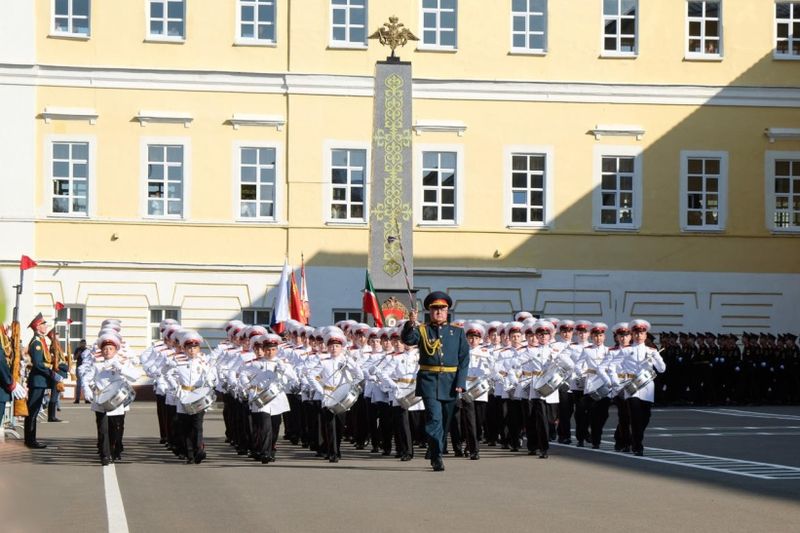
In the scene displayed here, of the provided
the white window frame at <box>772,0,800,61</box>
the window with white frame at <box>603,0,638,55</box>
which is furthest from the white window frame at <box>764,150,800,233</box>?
the window with white frame at <box>603,0,638,55</box>

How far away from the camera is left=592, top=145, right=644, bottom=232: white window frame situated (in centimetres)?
4109

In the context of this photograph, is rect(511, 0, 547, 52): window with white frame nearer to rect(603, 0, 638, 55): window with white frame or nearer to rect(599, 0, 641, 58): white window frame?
rect(599, 0, 641, 58): white window frame

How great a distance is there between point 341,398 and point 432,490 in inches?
206

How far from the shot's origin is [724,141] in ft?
136

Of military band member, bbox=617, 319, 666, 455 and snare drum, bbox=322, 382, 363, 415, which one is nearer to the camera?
snare drum, bbox=322, 382, 363, 415

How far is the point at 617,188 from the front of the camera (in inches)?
1631

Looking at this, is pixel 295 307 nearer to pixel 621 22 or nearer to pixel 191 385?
pixel 621 22

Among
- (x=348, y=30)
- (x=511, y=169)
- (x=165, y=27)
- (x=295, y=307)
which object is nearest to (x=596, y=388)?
(x=295, y=307)

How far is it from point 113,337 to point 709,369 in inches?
873

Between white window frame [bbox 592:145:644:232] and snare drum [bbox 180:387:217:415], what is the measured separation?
24.8 metres

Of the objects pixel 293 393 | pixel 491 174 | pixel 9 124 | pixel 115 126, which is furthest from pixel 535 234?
pixel 293 393

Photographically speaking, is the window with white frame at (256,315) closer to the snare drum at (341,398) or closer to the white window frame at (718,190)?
the white window frame at (718,190)

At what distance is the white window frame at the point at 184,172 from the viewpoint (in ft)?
129

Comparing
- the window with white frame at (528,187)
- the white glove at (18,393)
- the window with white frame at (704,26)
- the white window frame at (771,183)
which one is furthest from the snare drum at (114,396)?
the white window frame at (771,183)
